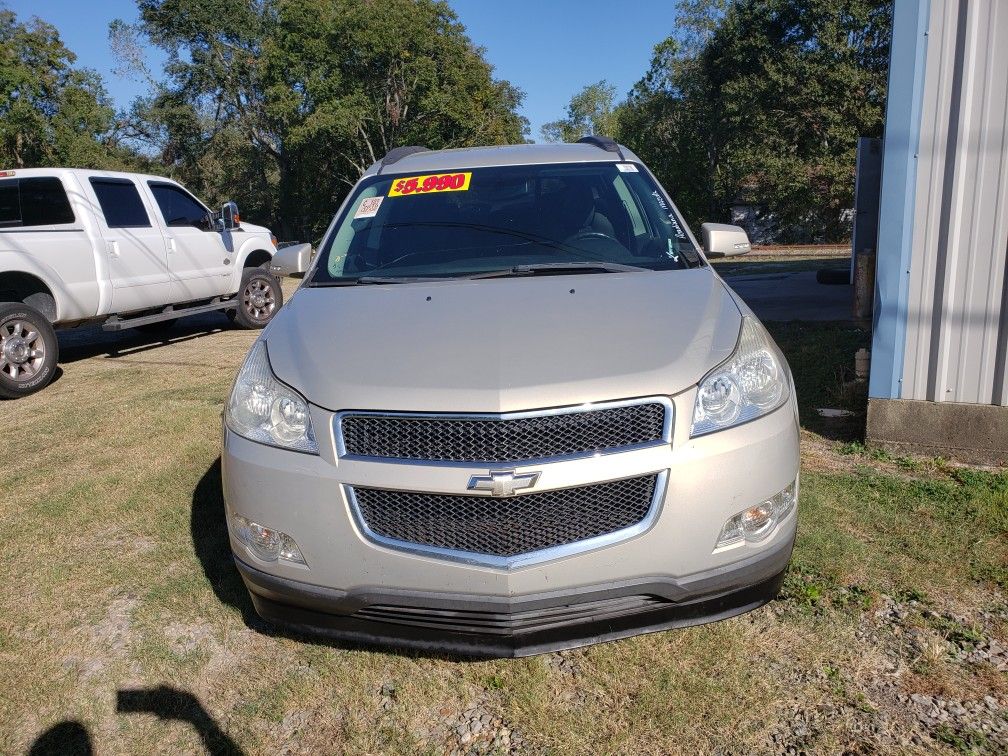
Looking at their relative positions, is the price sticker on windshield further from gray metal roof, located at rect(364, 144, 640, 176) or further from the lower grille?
the lower grille

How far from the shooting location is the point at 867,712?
2475mm

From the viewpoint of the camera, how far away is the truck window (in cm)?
753

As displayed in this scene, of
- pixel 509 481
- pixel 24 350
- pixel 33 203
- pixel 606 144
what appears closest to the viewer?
pixel 509 481

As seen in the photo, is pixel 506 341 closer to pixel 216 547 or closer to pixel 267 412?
pixel 267 412

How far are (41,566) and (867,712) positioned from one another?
359cm

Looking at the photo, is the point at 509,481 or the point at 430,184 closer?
the point at 509,481

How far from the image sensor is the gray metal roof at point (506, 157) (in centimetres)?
408

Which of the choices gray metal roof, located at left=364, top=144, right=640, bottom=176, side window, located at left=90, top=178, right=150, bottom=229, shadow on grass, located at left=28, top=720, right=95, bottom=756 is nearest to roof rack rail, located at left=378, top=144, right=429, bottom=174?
gray metal roof, located at left=364, top=144, right=640, bottom=176

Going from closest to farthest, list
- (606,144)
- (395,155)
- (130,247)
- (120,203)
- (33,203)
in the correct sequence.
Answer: (606,144) < (395,155) < (33,203) < (130,247) < (120,203)

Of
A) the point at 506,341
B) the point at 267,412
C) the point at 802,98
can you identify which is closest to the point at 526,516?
the point at 506,341

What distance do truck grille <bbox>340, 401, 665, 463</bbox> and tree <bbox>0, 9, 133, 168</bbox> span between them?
29.5m

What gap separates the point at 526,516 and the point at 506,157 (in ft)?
7.95

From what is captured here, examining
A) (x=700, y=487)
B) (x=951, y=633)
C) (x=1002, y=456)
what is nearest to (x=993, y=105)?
(x=1002, y=456)

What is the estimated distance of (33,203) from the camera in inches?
301
